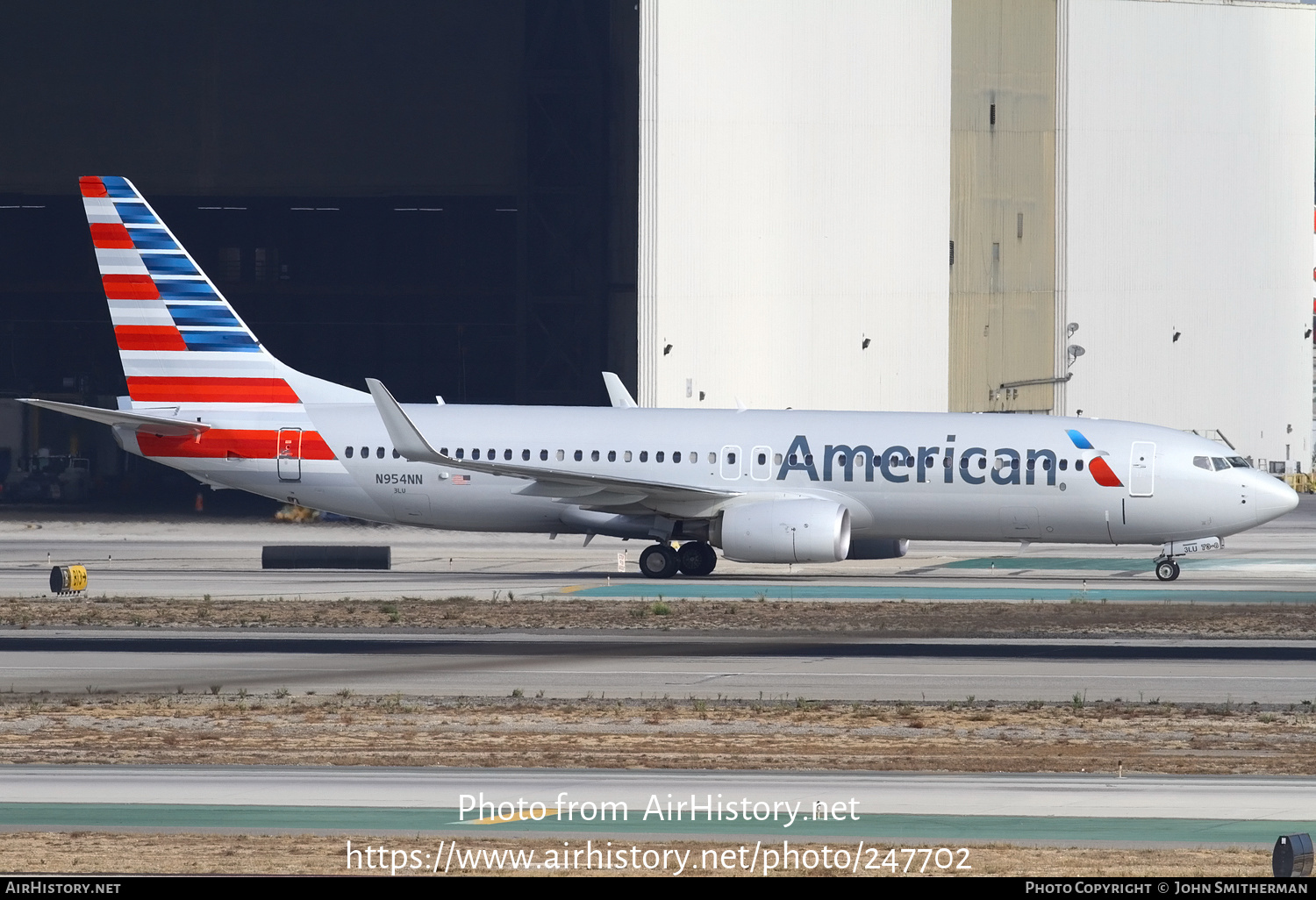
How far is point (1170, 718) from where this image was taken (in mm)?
18938

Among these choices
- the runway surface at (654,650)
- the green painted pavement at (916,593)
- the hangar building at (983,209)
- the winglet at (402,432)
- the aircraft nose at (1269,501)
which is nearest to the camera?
the runway surface at (654,650)

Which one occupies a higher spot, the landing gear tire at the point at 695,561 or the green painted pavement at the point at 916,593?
the landing gear tire at the point at 695,561

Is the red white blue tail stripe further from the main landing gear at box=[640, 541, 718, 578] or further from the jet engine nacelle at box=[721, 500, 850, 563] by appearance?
the jet engine nacelle at box=[721, 500, 850, 563]

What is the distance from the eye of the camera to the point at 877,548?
123ft

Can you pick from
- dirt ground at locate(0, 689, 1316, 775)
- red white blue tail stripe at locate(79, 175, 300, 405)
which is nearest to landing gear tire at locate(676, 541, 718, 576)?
red white blue tail stripe at locate(79, 175, 300, 405)

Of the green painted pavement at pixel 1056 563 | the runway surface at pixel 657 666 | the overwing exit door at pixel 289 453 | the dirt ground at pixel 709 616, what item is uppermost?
the overwing exit door at pixel 289 453

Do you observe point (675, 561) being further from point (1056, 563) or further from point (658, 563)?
point (1056, 563)

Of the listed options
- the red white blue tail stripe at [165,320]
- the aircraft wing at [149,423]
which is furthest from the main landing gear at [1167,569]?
the aircraft wing at [149,423]

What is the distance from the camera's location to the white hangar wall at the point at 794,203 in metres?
52.2

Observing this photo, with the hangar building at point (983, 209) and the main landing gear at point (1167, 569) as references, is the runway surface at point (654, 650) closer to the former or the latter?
the main landing gear at point (1167, 569)

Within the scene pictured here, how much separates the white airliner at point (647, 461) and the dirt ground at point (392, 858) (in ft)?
69.8

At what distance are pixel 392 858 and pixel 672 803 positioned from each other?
2.94m

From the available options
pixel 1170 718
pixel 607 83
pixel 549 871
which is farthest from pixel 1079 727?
pixel 607 83

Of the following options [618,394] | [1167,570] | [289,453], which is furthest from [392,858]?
[618,394]
